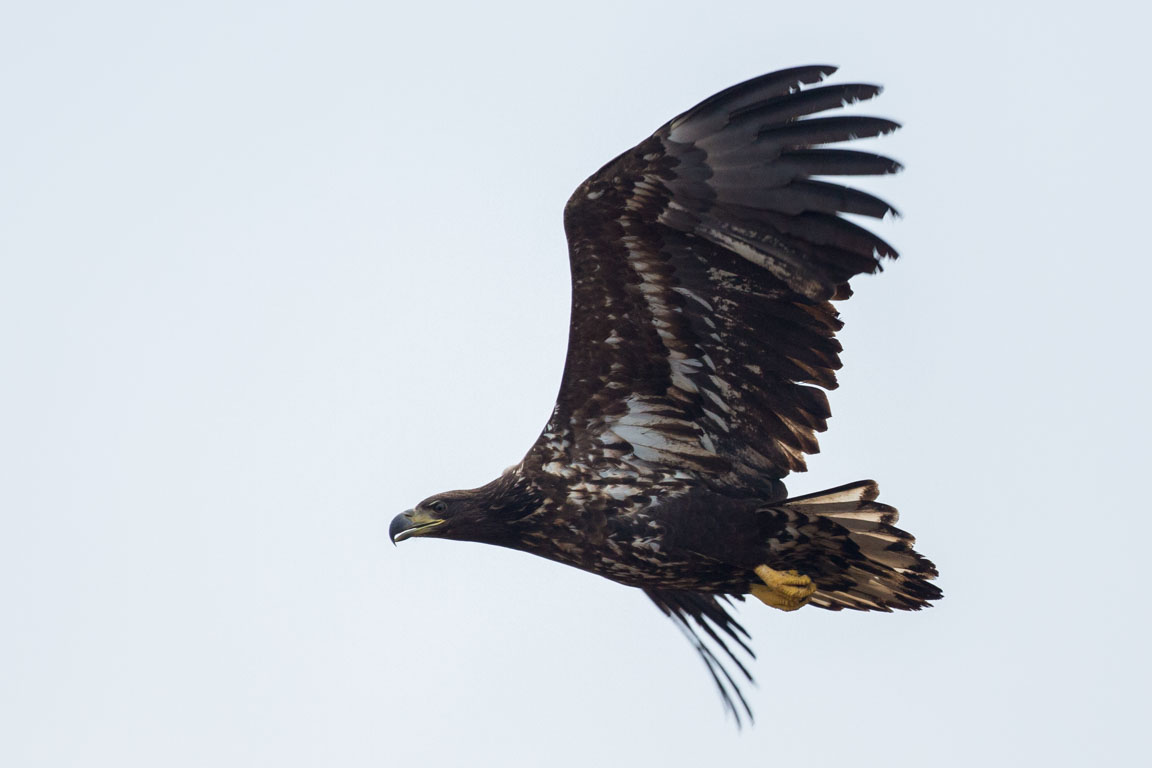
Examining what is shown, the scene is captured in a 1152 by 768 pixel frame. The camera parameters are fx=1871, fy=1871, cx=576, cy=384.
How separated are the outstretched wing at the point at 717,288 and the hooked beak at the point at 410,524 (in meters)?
0.94

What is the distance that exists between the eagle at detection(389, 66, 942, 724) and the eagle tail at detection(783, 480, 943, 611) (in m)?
0.01

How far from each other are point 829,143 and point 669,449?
2.32 m

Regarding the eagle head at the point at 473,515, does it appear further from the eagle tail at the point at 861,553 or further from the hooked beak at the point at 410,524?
the eagle tail at the point at 861,553

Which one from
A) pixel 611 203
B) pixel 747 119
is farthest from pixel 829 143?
pixel 611 203

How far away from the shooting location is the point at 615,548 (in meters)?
11.8

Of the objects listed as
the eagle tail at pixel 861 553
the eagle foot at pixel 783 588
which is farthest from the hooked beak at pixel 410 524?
the eagle tail at pixel 861 553

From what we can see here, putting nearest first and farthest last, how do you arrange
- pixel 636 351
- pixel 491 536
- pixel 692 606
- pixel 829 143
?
pixel 829 143 → pixel 636 351 → pixel 491 536 → pixel 692 606

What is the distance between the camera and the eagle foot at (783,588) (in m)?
11.8

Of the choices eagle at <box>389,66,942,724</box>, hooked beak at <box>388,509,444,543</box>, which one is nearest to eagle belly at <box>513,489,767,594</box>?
eagle at <box>389,66,942,724</box>

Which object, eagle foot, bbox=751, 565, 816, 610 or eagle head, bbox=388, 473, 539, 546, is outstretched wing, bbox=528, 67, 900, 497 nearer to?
eagle head, bbox=388, 473, 539, 546

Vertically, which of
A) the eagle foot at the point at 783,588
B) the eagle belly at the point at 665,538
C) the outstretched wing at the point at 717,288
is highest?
the outstretched wing at the point at 717,288

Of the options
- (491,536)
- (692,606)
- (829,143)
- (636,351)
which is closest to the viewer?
(829,143)

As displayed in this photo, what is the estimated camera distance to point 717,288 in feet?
36.7

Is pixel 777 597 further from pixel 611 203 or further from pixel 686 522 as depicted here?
pixel 611 203
